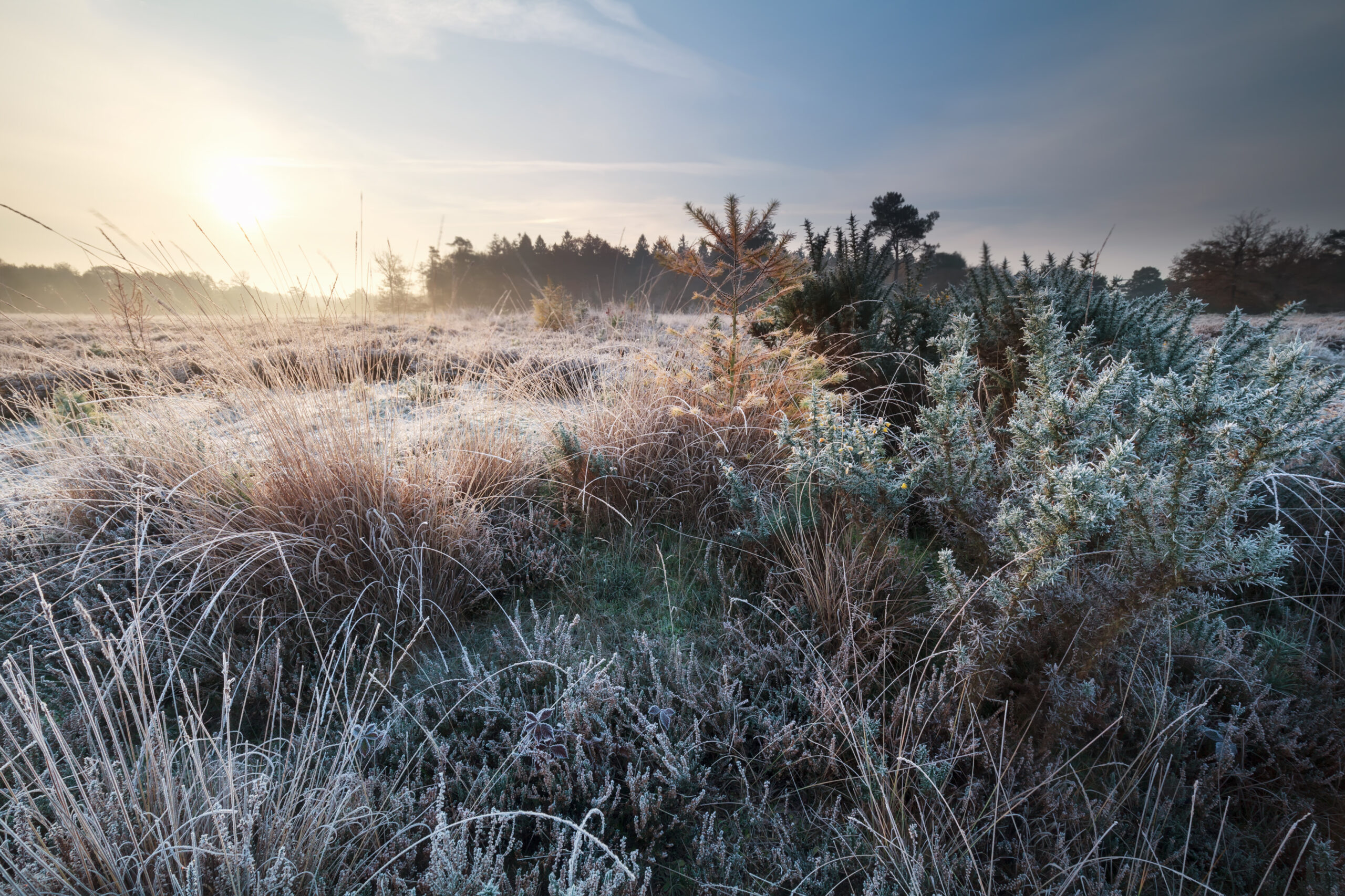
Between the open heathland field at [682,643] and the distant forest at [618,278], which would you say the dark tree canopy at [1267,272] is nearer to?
the distant forest at [618,278]

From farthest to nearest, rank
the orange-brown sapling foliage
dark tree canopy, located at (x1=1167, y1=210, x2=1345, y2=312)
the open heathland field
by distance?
1. dark tree canopy, located at (x1=1167, y1=210, x2=1345, y2=312)
2. the orange-brown sapling foliage
3. the open heathland field

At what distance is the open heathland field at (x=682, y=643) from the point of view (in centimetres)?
120

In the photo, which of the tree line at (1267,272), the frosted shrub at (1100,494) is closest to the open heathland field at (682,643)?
the frosted shrub at (1100,494)

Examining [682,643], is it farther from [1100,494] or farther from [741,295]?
[741,295]

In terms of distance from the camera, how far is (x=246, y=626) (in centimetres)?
210

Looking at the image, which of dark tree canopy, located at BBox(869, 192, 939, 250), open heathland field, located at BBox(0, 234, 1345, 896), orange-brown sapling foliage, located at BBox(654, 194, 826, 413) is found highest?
dark tree canopy, located at BBox(869, 192, 939, 250)

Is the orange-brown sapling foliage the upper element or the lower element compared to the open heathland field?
upper

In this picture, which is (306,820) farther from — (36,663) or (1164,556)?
(1164,556)

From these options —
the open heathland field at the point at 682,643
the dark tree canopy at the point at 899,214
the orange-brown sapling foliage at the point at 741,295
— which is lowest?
the open heathland field at the point at 682,643

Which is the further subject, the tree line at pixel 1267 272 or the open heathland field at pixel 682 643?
the tree line at pixel 1267 272

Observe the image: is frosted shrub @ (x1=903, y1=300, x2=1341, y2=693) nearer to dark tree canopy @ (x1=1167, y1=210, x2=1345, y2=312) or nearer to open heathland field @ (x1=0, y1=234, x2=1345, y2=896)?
open heathland field @ (x1=0, y1=234, x2=1345, y2=896)

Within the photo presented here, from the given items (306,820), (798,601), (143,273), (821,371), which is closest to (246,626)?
(306,820)

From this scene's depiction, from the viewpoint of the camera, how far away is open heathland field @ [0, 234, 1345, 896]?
3.95ft

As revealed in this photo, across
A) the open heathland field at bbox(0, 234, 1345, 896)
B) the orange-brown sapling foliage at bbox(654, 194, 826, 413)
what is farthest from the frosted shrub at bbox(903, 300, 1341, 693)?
the orange-brown sapling foliage at bbox(654, 194, 826, 413)
